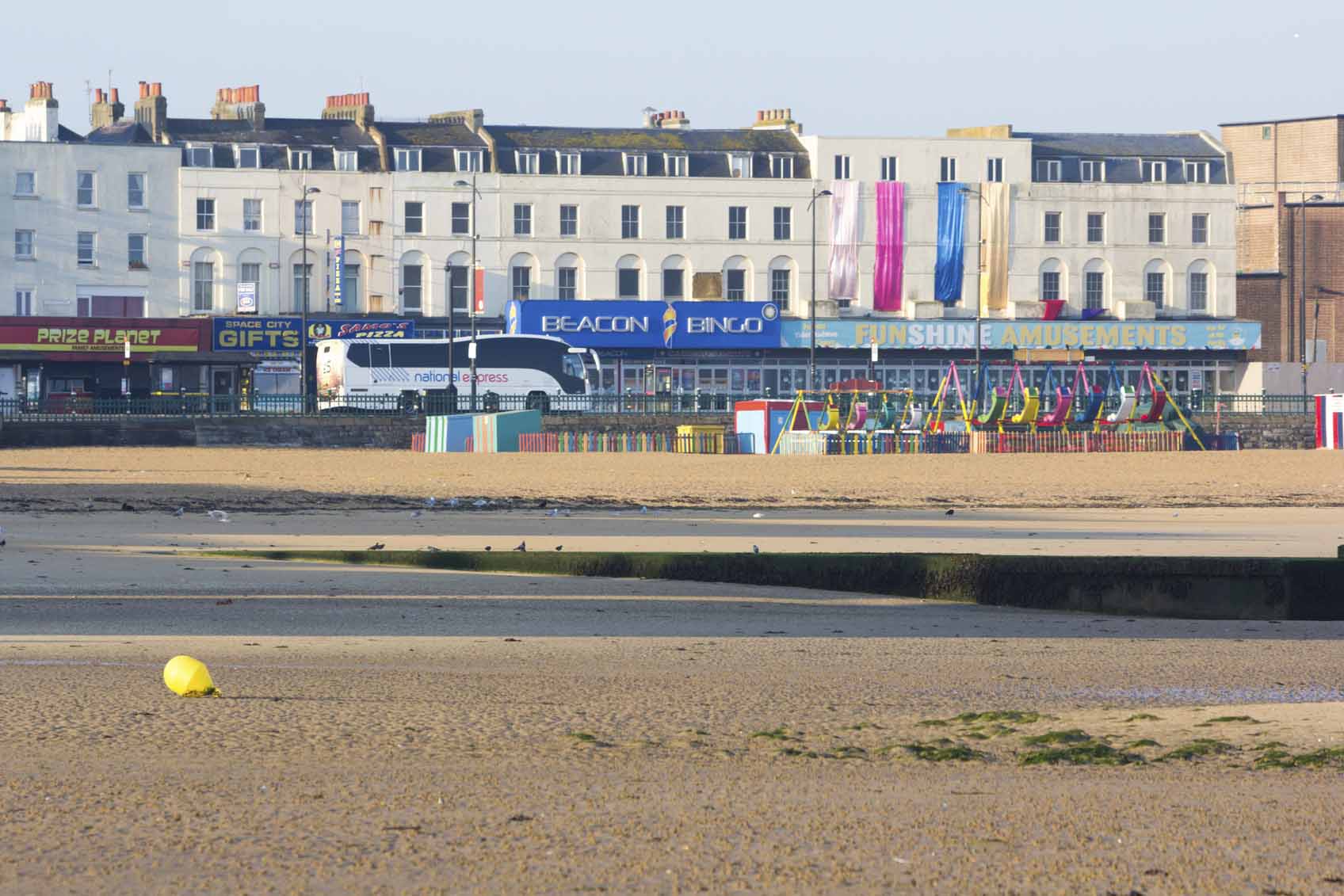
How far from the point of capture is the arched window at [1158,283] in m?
87.4

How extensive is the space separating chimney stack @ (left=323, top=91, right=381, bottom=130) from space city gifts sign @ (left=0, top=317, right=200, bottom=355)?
14.4 m

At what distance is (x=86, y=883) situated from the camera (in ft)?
16.2

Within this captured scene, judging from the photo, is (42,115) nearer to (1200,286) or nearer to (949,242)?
(949,242)

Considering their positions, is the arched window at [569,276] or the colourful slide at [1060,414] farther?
the arched window at [569,276]

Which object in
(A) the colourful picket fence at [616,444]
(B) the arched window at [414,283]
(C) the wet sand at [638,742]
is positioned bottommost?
(C) the wet sand at [638,742]

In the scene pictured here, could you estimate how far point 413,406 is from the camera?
65312 mm

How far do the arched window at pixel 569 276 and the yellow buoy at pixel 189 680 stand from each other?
76.0 metres

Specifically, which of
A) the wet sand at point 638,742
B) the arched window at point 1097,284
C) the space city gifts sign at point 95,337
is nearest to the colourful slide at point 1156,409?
the arched window at point 1097,284

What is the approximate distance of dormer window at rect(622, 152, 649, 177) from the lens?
279 ft

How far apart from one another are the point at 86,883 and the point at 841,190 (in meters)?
81.7

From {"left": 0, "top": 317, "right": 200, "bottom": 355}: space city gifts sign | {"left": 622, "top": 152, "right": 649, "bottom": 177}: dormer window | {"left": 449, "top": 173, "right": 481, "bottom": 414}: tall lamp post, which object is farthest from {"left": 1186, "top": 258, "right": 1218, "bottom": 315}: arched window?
{"left": 0, "top": 317, "right": 200, "bottom": 355}: space city gifts sign

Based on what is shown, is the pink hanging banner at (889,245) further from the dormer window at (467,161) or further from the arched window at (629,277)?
the dormer window at (467,161)

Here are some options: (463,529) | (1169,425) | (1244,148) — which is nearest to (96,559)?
(463,529)

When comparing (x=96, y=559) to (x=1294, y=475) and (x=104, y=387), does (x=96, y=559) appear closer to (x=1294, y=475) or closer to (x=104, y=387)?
(x=1294, y=475)
